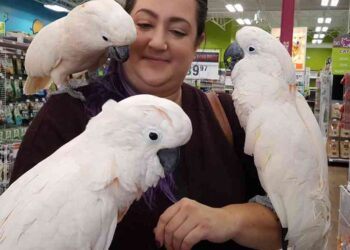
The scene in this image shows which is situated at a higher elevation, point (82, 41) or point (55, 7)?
point (55, 7)

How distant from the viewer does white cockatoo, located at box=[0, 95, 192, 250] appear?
72cm

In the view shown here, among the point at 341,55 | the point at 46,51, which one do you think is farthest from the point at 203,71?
the point at 46,51

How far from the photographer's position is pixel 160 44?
100 centimetres

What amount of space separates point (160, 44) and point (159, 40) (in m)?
0.01

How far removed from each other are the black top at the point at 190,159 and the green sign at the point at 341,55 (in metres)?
4.98

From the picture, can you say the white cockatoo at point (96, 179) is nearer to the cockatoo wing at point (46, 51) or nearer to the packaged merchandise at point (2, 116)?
the cockatoo wing at point (46, 51)

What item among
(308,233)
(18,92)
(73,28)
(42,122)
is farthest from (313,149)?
(18,92)

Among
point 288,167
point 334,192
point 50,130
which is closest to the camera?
point 50,130

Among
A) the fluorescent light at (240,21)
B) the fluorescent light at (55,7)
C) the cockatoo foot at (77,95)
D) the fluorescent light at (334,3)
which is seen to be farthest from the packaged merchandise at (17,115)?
the fluorescent light at (240,21)

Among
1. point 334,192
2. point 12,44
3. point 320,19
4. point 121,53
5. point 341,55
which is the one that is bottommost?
point 334,192

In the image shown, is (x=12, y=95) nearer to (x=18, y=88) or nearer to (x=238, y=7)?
(x=18, y=88)

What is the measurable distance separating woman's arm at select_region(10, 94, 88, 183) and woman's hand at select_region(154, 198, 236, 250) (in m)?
0.32

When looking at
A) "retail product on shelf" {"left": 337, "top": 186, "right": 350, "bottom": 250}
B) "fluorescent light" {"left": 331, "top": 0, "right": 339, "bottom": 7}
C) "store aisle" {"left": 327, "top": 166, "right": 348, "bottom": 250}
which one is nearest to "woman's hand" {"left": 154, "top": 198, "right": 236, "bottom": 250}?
"retail product on shelf" {"left": 337, "top": 186, "right": 350, "bottom": 250}

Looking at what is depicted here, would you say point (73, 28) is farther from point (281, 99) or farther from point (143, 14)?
point (281, 99)
